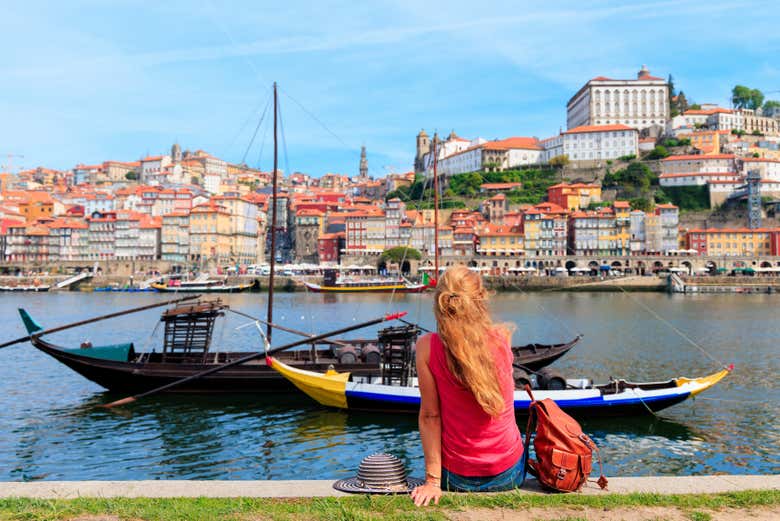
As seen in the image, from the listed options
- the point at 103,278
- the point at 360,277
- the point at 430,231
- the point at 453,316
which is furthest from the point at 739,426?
the point at 103,278

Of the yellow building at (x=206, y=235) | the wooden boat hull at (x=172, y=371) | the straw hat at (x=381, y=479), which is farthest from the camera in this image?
the yellow building at (x=206, y=235)

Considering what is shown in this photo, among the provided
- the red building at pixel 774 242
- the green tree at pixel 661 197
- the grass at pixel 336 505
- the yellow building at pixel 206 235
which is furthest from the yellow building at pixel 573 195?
the grass at pixel 336 505

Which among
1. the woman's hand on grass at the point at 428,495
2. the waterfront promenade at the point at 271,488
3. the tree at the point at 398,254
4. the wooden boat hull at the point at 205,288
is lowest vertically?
the wooden boat hull at the point at 205,288

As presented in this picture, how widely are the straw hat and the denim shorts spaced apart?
1.82 feet

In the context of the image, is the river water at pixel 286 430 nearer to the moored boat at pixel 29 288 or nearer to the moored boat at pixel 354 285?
the moored boat at pixel 354 285

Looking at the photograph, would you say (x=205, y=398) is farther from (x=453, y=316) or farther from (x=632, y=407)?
(x=453, y=316)

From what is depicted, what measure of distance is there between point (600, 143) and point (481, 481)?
10783cm

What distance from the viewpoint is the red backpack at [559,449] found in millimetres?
4734

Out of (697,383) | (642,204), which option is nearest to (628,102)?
(642,204)

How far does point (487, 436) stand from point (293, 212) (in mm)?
115193

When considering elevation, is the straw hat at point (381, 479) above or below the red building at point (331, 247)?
below

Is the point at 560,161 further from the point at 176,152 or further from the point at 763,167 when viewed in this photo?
the point at 176,152

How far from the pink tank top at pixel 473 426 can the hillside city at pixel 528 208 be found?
70942mm

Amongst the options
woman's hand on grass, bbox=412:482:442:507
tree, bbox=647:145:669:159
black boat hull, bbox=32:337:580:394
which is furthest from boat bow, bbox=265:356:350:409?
tree, bbox=647:145:669:159
